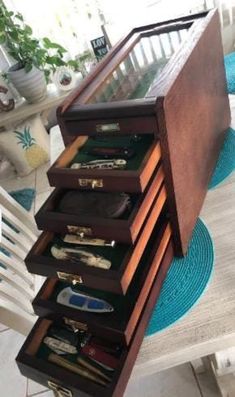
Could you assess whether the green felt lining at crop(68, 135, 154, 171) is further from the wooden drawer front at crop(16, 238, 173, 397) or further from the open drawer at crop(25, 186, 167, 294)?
the wooden drawer front at crop(16, 238, 173, 397)

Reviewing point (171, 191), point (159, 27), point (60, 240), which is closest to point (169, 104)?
point (171, 191)

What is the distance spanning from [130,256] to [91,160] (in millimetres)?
207

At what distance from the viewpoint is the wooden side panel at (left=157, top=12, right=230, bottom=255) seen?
56 cm

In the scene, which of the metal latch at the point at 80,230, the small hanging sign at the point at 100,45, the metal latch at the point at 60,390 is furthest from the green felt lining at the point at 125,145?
the small hanging sign at the point at 100,45

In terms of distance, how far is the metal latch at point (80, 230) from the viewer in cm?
55

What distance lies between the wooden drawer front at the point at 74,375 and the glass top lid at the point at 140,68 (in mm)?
338

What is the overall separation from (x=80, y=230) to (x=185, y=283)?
0.23m

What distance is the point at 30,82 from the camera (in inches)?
74.5

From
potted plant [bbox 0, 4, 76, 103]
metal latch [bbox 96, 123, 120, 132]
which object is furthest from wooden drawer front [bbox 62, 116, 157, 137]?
potted plant [bbox 0, 4, 76, 103]

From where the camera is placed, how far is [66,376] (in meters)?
0.52

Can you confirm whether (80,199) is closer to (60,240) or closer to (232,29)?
(60,240)

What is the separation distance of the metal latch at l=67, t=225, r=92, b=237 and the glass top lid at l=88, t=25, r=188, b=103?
0.24 meters

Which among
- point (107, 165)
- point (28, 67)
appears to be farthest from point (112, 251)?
point (28, 67)

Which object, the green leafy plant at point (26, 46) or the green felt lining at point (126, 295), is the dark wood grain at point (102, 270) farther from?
the green leafy plant at point (26, 46)
